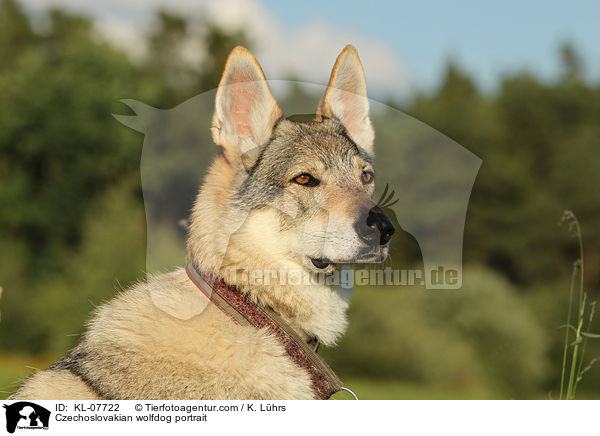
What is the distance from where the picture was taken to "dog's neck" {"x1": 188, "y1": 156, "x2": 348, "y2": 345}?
3406 mm

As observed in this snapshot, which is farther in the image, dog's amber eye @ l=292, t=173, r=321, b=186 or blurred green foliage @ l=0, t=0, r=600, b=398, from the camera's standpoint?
blurred green foliage @ l=0, t=0, r=600, b=398

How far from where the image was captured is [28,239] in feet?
97.2

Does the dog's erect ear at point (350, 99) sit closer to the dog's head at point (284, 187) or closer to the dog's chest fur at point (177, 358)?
the dog's head at point (284, 187)

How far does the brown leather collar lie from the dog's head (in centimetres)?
25

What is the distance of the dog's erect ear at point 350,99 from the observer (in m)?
3.58

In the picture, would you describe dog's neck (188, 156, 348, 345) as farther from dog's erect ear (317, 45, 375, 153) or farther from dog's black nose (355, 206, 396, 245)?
dog's erect ear (317, 45, 375, 153)
